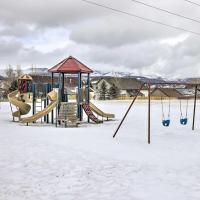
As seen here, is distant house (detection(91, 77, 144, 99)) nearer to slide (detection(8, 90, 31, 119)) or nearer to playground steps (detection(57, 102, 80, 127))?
slide (detection(8, 90, 31, 119))

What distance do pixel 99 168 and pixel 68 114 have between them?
1039 cm

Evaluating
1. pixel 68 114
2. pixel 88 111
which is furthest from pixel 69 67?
pixel 68 114

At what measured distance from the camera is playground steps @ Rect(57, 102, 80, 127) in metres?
18.3

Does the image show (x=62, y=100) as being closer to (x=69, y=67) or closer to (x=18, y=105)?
(x=69, y=67)

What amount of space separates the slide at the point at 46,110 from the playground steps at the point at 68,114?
0.86m

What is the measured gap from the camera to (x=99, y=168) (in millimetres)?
8320

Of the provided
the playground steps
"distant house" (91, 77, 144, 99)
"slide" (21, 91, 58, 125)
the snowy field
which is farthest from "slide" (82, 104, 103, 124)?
"distant house" (91, 77, 144, 99)

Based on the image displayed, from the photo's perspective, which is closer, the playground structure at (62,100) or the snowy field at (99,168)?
the snowy field at (99,168)

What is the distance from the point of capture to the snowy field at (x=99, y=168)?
643cm

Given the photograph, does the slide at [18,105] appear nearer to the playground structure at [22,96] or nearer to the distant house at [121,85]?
the playground structure at [22,96]

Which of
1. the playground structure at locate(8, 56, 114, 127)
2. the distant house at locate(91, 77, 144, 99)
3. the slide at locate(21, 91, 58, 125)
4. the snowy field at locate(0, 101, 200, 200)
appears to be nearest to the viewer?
the snowy field at locate(0, 101, 200, 200)

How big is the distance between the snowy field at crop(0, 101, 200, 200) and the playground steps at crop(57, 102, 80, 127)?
483 cm

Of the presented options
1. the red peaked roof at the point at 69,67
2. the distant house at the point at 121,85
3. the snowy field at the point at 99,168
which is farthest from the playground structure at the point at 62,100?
the distant house at the point at 121,85

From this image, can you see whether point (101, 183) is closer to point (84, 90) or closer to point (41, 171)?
point (41, 171)
